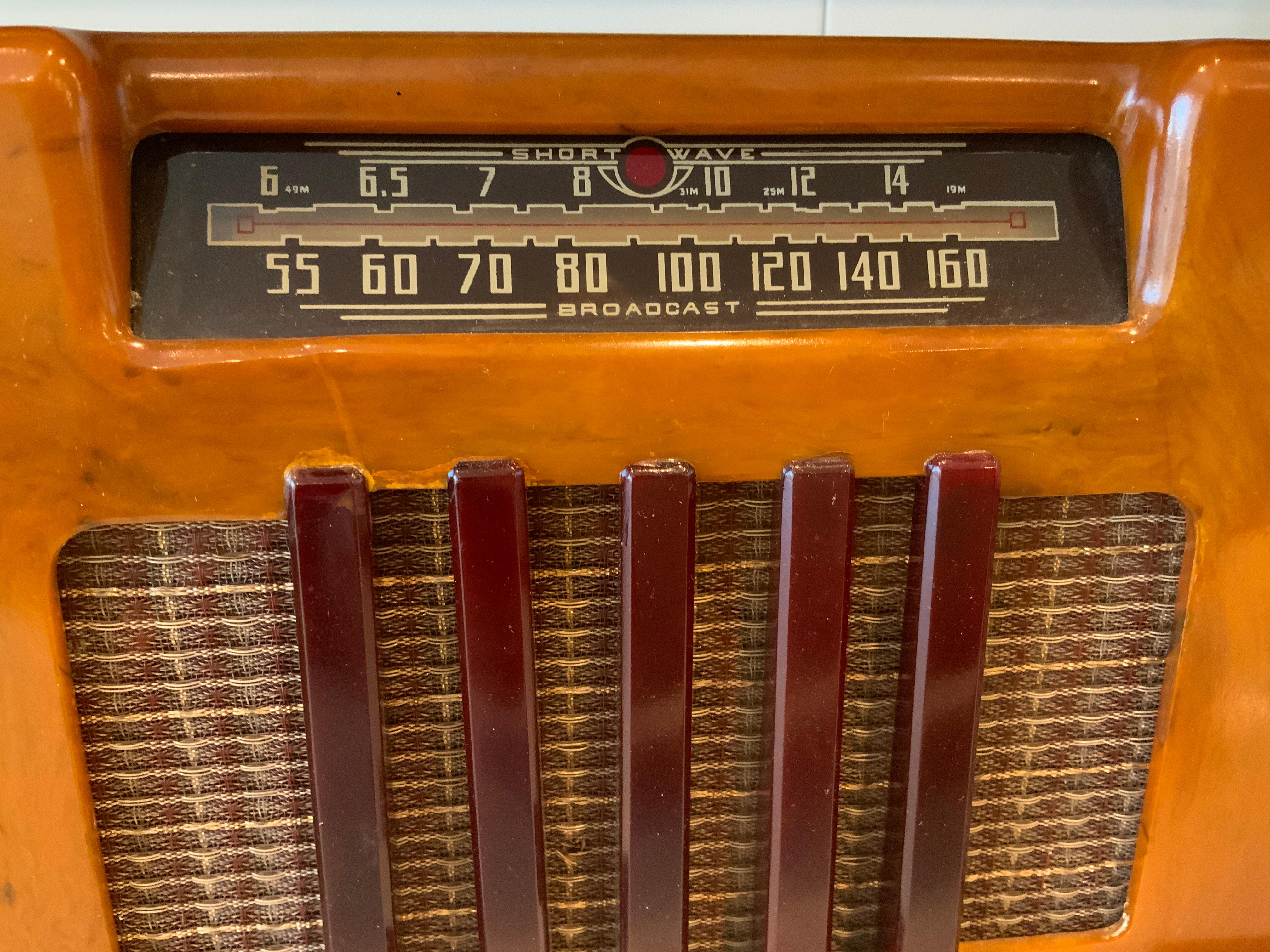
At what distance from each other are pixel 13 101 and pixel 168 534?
235mm

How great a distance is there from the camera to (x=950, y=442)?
53 centimetres

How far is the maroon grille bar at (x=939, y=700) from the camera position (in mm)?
532

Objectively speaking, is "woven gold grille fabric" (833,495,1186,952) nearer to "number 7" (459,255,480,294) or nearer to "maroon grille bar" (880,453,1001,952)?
"maroon grille bar" (880,453,1001,952)

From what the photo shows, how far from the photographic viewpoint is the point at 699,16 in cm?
73

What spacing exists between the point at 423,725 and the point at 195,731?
0.14 m

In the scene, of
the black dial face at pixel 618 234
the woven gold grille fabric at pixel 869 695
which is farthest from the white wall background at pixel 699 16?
the woven gold grille fabric at pixel 869 695

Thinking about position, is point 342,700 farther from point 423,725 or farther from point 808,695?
point 808,695

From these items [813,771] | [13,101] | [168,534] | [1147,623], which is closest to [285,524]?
[168,534]

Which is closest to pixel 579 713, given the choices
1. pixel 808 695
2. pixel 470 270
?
pixel 808 695

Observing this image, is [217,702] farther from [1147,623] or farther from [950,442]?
[1147,623]

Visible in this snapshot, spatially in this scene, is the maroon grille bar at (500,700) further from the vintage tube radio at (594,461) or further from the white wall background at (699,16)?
the white wall background at (699,16)

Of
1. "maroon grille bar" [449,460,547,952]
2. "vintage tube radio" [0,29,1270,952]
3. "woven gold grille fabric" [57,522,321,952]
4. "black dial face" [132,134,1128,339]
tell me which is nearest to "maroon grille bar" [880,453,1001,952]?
"vintage tube radio" [0,29,1270,952]

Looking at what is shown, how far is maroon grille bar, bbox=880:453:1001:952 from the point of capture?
532 mm

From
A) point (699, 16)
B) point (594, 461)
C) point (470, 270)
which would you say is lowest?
point (594, 461)
